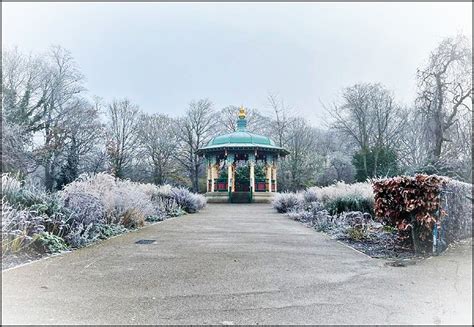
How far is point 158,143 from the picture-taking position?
39.5 metres

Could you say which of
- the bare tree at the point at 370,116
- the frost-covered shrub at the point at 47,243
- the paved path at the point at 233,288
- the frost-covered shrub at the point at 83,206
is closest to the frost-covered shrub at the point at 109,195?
the frost-covered shrub at the point at 83,206

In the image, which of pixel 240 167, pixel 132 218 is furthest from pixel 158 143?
pixel 132 218

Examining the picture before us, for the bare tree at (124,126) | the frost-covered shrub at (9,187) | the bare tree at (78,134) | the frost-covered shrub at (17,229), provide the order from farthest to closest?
the bare tree at (124,126)
the bare tree at (78,134)
the frost-covered shrub at (9,187)
the frost-covered shrub at (17,229)

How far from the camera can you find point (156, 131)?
39.6 meters

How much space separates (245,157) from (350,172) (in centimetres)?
1407

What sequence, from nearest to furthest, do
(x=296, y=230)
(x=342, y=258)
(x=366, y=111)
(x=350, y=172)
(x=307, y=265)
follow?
(x=307, y=265) → (x=342, y=258) → (x=296, y=230) → (x=366, y=111) → (x=350, y=172)

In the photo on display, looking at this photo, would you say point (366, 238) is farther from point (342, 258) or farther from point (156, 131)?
point (156, 131)

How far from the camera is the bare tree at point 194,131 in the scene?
40500 millimetres

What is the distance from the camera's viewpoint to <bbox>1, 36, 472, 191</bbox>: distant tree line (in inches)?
631

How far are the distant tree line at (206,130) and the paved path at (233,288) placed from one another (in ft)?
22.0

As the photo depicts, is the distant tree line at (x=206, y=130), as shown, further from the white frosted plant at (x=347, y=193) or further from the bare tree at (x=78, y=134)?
the white frosted plant at (x=347, y=193)

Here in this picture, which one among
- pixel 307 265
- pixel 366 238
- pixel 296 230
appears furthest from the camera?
pixel 296 230

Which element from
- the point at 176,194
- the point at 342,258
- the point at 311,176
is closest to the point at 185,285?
the point at 342,258

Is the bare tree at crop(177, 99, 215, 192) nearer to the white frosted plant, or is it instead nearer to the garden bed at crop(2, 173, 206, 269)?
the white frosted plant
